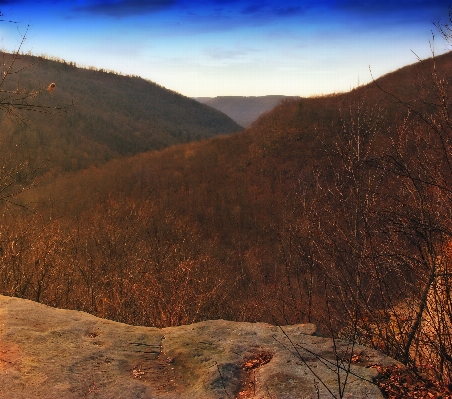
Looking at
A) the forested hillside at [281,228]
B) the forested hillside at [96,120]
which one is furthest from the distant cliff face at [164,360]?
the forested hillside at [96,120]

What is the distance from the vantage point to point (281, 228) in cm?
2261

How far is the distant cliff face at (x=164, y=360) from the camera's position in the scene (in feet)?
11.7

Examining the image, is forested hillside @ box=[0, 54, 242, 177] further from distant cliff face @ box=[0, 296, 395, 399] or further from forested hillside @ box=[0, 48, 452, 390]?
distant cliff face @ box=[0, 296, 395, 399]

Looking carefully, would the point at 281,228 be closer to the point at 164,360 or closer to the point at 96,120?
the point at 164,360

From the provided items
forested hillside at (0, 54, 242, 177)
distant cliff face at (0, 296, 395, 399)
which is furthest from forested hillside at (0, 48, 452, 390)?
forested hillside at (0, 54, 242, 177)

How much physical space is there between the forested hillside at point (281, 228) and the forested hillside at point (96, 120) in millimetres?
6472

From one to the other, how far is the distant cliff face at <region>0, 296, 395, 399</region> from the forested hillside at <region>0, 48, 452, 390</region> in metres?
0.44

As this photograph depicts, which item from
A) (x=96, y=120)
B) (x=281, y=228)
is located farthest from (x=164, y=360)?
(x=96, y=120)

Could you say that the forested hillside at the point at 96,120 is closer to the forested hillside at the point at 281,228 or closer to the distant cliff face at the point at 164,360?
the forested hillside at the point at 281,228

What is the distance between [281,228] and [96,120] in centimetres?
3857

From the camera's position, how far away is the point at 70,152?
133 ft

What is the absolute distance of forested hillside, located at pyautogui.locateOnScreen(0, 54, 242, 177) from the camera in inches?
1554

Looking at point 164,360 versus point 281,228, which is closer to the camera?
point 164,360

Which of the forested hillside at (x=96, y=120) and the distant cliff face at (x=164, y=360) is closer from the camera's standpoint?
the distant cliff face at (x=164, y=360)
